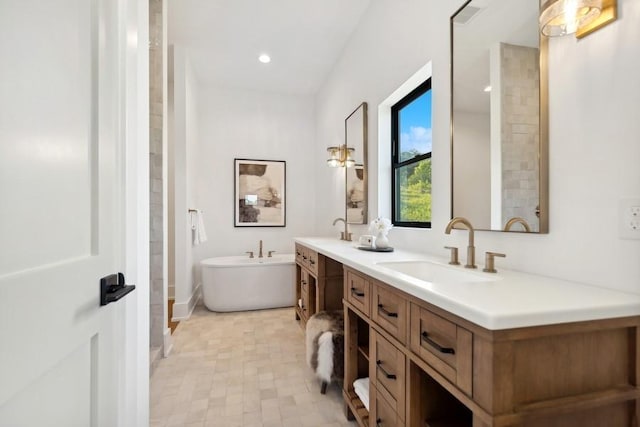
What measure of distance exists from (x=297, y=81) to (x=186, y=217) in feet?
7.85

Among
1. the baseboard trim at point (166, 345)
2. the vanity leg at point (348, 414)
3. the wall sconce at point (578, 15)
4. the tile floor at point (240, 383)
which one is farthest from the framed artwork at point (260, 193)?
the wall sconce at point (578, 15)

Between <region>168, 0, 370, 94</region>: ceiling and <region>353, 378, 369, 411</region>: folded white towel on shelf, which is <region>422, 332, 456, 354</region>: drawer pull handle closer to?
<region>353, 378, 369, 411</region>: folded white towel on shelf

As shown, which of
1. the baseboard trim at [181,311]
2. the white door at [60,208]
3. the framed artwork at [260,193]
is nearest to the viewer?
the white door at [60,208]

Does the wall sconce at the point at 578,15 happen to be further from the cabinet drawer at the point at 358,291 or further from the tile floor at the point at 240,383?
the tile floor at the point at 240,383

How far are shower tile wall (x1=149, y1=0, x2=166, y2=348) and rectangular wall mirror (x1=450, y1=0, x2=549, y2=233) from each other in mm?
2192

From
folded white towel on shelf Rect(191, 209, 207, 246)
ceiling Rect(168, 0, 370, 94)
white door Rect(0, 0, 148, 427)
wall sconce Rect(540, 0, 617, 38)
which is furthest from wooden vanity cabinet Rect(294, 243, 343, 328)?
ceiling Rect(168, 0, 370, 94)

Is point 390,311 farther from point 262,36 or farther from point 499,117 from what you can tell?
point 262,36

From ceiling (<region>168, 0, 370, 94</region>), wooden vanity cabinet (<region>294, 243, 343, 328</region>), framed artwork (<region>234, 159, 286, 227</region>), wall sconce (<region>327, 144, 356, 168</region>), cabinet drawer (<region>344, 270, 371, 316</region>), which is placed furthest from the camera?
framed artwork (<region>234, 159, 286, 227</region>)

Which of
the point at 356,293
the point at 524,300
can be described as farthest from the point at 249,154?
the point at 524,300

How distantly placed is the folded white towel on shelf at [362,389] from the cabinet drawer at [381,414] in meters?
0.13

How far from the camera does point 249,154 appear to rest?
438 centimetres

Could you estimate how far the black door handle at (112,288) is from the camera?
91 centimetres

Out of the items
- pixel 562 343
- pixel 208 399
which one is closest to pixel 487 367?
pixel 562 343

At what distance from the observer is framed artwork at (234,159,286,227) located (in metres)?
4.32
